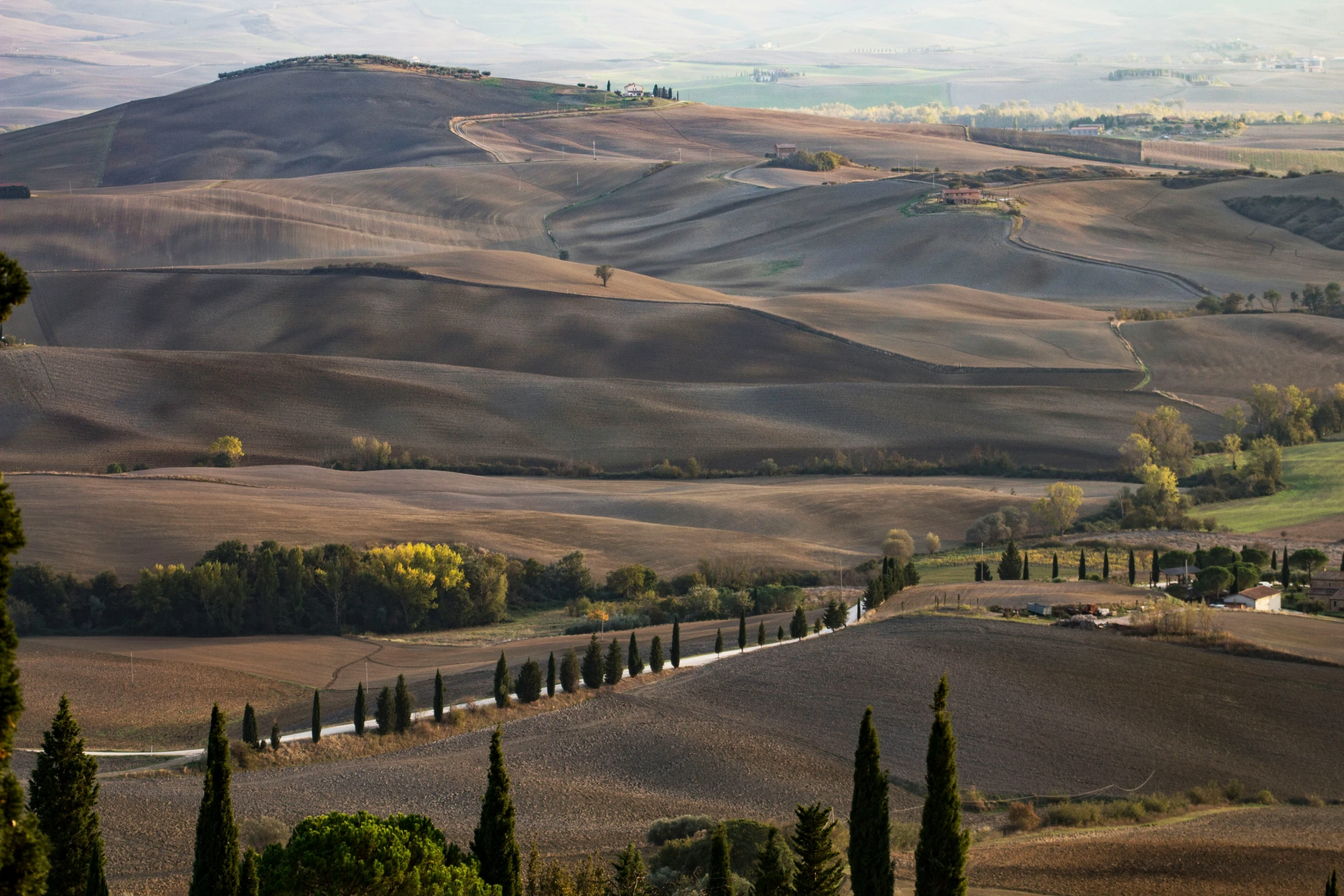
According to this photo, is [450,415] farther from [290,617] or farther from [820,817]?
[820,817]

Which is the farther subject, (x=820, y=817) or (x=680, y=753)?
(x=680, y=753)

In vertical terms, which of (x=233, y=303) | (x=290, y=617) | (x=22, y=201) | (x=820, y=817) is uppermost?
(x=22, y=201)

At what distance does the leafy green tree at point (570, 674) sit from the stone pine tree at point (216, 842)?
21.7m

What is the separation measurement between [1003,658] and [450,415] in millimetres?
48454

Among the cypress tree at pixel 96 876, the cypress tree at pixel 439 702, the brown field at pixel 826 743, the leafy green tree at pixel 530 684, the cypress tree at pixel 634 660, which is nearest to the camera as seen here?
the cypress tree at pixel 96 876

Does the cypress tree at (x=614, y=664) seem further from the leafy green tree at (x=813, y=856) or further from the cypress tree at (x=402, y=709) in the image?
the leafy green tree at (x=813, y=856)

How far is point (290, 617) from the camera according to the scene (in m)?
49.4

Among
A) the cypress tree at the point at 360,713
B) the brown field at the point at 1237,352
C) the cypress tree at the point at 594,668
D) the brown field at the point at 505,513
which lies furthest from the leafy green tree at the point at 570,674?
the brown field at the point at 1237,352

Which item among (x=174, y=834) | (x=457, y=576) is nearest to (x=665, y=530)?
(x=457, y=576)

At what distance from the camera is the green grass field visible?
213ft

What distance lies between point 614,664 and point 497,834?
775 inches

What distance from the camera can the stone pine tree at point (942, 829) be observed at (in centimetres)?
1722

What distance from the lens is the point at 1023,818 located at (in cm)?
2773

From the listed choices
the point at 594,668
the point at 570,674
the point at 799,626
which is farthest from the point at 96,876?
the point at 799,626
